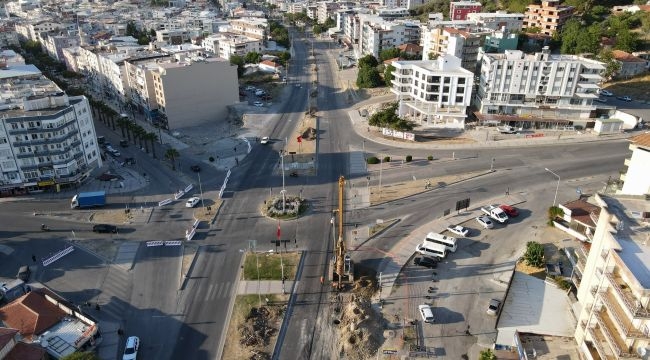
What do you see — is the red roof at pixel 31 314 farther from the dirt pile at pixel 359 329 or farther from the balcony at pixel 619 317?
the balcony at pixel 619 317

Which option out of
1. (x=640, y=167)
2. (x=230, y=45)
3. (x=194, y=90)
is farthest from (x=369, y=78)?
Result: (x=640, y=167)

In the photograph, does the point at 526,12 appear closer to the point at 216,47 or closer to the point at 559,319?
the point at 216,47

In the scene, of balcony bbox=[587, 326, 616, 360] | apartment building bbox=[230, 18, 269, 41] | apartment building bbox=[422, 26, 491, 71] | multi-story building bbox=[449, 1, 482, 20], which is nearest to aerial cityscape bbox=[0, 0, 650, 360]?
balcony bbox=[587, 326, 616, 360]

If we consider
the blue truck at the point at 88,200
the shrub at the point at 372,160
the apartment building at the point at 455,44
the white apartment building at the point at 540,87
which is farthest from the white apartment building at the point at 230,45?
the blue truck at the point at 88,200

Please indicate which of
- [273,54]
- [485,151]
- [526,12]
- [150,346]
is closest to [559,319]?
[150,346]

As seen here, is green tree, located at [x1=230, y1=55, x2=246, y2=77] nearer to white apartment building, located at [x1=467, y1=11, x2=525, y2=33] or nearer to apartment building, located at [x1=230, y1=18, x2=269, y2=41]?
apartment building, located at [x1=230, y1=18, x2=269, y2=41]
